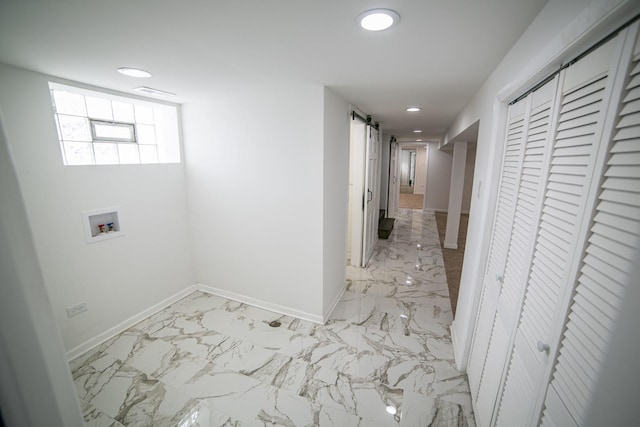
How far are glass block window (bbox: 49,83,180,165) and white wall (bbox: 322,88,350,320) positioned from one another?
1.88m

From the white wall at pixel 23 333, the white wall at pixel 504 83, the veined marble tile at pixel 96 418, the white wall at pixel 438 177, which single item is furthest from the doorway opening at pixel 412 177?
the white wall at pixel 23 333

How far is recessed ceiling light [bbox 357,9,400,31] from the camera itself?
3.65 ft

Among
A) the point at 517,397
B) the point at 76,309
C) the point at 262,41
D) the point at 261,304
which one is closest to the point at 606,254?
the point at 517,397

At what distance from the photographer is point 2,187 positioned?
0.32m

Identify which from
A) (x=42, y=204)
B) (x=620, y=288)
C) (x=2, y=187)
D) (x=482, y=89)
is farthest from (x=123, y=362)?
(x=482, y=89)

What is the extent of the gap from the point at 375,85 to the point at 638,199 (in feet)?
6.30

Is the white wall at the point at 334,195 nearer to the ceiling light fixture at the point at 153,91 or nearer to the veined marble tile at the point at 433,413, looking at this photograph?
the veined marble tile at the point at 433,413

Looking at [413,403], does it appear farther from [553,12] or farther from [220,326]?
[553,12]

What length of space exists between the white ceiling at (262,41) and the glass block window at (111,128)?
0.35 m

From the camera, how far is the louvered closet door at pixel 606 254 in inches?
26.0

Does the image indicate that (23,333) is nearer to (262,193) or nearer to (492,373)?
(492,373)

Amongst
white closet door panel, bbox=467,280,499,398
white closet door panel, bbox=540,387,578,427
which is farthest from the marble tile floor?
white closet door panel, bbox=540,387,578,427

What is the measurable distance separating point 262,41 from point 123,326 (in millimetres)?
2990

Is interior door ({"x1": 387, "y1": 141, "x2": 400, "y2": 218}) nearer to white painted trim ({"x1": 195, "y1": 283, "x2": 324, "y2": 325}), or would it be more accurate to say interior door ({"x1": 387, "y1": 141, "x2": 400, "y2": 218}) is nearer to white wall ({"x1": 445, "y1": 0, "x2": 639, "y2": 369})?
→ white wall ({"x1": 445, "y1": 0, "x2": 639, "y2": 369})
